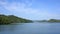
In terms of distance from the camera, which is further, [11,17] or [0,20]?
[11,17]

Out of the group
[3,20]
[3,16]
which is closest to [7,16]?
[3,16]

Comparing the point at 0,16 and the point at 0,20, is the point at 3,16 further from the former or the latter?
the point at 0,20

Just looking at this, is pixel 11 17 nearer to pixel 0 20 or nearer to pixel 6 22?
pixel 6 22

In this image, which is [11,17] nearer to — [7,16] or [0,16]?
[7,16]

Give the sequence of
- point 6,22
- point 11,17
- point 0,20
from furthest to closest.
Result: point 11,17 → point 6,22 → point 0,20

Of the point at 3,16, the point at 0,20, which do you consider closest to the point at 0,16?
the point at 3,16

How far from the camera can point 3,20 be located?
22.5 metres

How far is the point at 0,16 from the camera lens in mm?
23984

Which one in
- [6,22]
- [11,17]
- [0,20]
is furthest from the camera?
[11,17]

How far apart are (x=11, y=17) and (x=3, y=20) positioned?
426 cm

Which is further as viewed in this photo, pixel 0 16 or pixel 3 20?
pixel 0 16

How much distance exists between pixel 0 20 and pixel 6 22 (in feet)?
7.26

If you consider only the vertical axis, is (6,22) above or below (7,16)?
below

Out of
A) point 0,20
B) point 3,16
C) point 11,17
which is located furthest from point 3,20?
point 11,17
